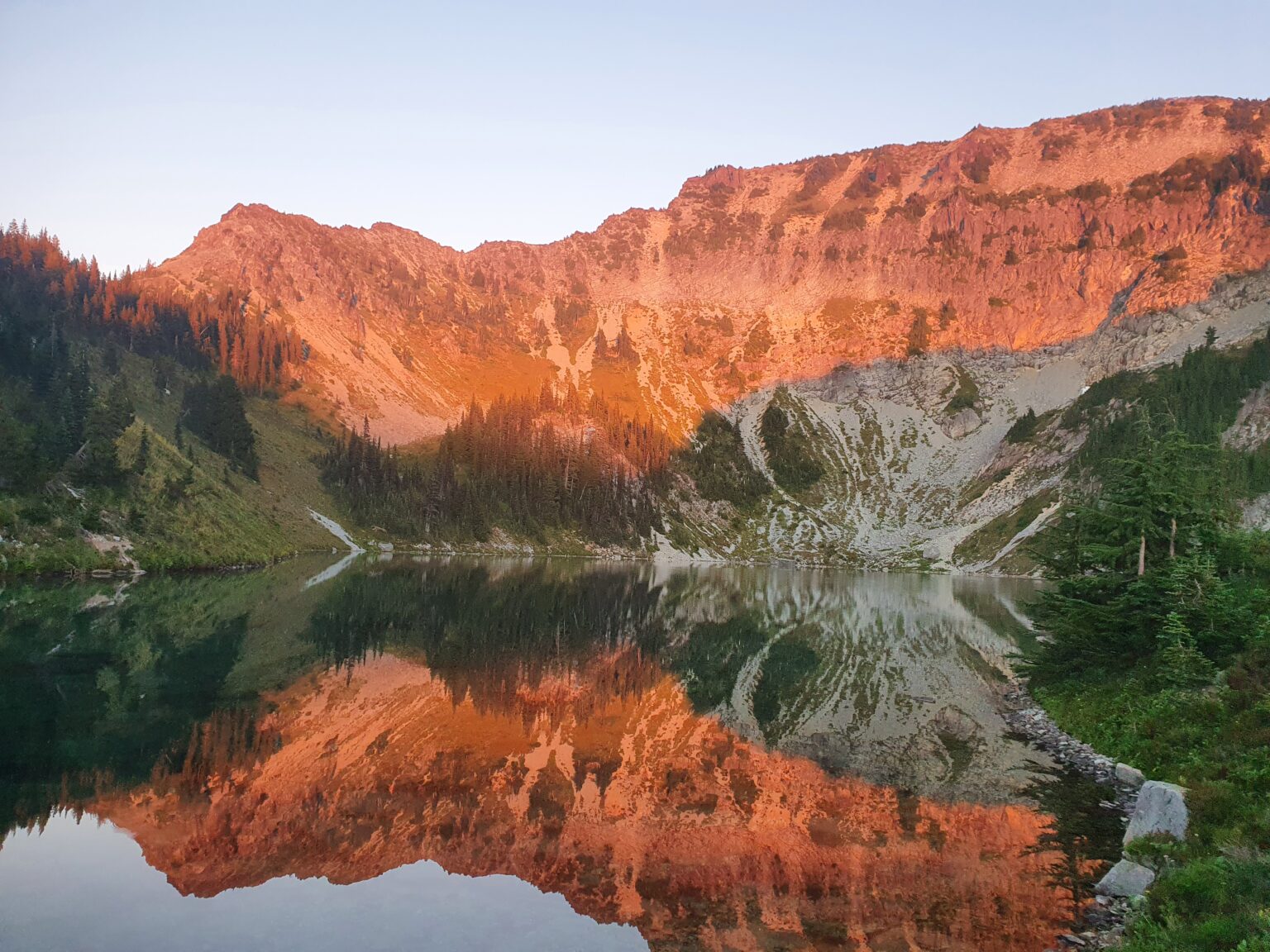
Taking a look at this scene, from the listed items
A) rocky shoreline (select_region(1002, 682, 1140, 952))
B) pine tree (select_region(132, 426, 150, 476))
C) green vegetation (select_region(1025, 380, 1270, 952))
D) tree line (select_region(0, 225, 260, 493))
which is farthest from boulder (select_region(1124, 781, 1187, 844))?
pine tree (select_region(132, 426, 150, 476))

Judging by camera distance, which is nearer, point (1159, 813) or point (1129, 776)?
point (1159, 813)

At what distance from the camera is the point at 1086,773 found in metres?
27.9

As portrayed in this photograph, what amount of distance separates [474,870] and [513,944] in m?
3.62

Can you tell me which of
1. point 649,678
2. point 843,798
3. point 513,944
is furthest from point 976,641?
point 513,944

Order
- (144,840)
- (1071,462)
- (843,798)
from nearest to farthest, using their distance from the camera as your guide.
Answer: (144,840) < (843,798) < (1071,462)

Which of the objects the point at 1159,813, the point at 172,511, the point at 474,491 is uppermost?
the point at 1159,813

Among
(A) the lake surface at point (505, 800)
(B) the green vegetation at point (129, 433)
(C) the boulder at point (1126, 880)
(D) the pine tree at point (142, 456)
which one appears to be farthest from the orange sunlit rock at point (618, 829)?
(D) the pine tree at point (142, 456)

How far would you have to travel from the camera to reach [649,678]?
43.9 metres

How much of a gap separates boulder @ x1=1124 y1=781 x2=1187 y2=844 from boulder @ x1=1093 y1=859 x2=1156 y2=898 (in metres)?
1.45

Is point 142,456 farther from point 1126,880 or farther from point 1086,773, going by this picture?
point 1126,880

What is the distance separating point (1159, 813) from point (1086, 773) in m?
9.02

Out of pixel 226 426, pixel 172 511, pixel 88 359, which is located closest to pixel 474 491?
pixel 226 426

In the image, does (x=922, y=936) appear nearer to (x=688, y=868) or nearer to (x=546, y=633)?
Result: (x=688, y=868)

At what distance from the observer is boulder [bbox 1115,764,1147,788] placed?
2548 cm
